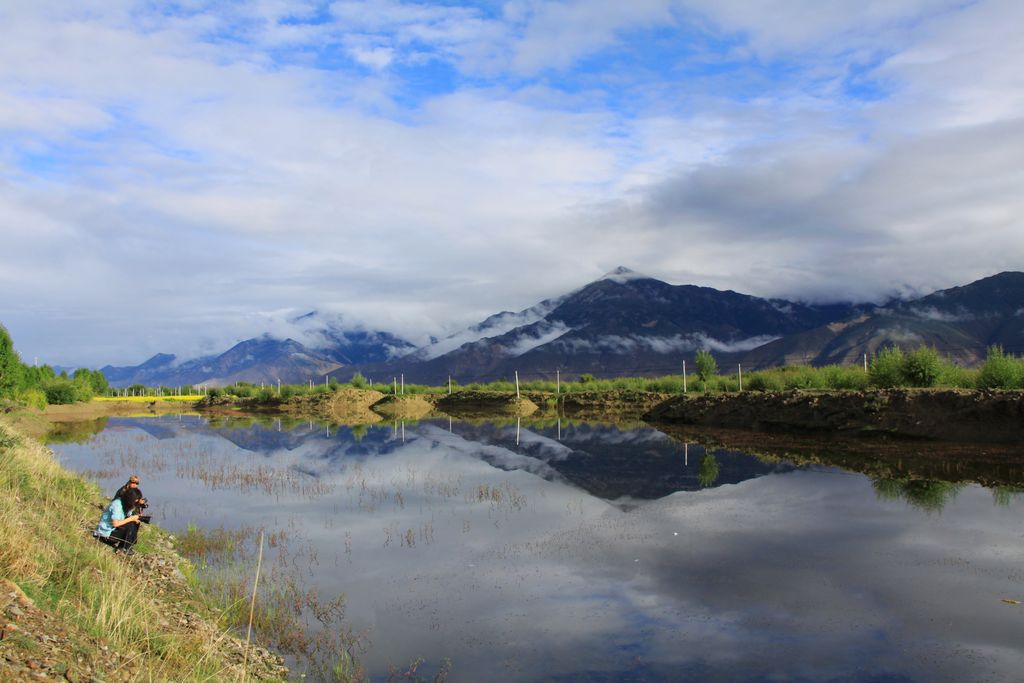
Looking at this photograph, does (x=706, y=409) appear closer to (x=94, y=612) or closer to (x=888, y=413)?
(x=888, y=413)

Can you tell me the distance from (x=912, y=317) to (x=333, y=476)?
7533 inches

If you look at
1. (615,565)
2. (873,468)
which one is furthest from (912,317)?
(615,565)

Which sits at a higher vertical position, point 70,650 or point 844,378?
point 844,378

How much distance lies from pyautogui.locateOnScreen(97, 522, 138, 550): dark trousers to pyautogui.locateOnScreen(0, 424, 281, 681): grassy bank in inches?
7.6

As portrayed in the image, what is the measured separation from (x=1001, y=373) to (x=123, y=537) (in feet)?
113

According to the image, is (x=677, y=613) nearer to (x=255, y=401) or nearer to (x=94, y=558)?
(x=94, y=558)

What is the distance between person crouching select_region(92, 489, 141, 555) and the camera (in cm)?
1195

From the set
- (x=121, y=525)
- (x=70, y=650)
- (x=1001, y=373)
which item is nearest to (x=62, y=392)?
(x=121, y=525)

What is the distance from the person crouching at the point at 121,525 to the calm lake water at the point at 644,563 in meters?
2.82

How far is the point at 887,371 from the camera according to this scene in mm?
36938

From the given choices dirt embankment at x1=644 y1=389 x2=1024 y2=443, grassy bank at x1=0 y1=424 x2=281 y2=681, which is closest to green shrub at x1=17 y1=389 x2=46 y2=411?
dirt embankment at x1=644 y1=389 x2=1024 y2=443

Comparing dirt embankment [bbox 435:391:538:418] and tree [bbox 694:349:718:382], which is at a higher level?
tree [bbox 694:349:718:382]

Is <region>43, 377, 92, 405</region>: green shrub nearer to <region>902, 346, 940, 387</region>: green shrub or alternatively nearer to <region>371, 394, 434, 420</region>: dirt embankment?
<region>371, 394, 434, 420</region>: dirt embankment

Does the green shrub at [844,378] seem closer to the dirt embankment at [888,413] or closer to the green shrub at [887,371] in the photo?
the green shrub at [887,371]
